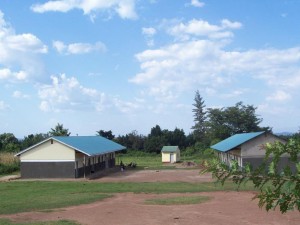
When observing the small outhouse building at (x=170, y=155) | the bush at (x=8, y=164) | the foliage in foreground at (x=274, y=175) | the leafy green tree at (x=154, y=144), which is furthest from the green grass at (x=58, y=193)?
the leafy green tree at (x=154, y=144)

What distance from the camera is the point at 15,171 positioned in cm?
4519

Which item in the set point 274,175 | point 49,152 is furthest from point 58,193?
point 274,175

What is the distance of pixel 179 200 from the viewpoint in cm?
2114

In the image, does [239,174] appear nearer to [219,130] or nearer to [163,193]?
[163,193]

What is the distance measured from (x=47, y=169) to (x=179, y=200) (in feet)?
62.9

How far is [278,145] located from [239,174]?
0.30 metres

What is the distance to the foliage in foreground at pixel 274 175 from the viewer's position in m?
2.50

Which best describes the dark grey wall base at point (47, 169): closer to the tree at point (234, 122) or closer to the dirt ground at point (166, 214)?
the dirt ground at point (166, 214)

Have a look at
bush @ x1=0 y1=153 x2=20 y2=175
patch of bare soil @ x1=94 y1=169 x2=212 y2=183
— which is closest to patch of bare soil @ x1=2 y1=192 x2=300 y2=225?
patch of bare soil @ x1=94 y1=169 x2=212 y2=183

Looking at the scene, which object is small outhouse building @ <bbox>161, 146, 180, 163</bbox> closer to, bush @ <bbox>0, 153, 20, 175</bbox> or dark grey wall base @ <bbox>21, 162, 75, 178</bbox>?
bush @ <bbox>0, 153, 20, 175</bbox>

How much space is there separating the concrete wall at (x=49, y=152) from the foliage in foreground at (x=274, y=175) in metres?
35.1

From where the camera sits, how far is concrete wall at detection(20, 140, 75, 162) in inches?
1458

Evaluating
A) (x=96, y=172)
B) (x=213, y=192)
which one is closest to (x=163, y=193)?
(x=213, y=192)

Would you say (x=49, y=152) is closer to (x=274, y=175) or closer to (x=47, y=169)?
(x=47, y=169)
